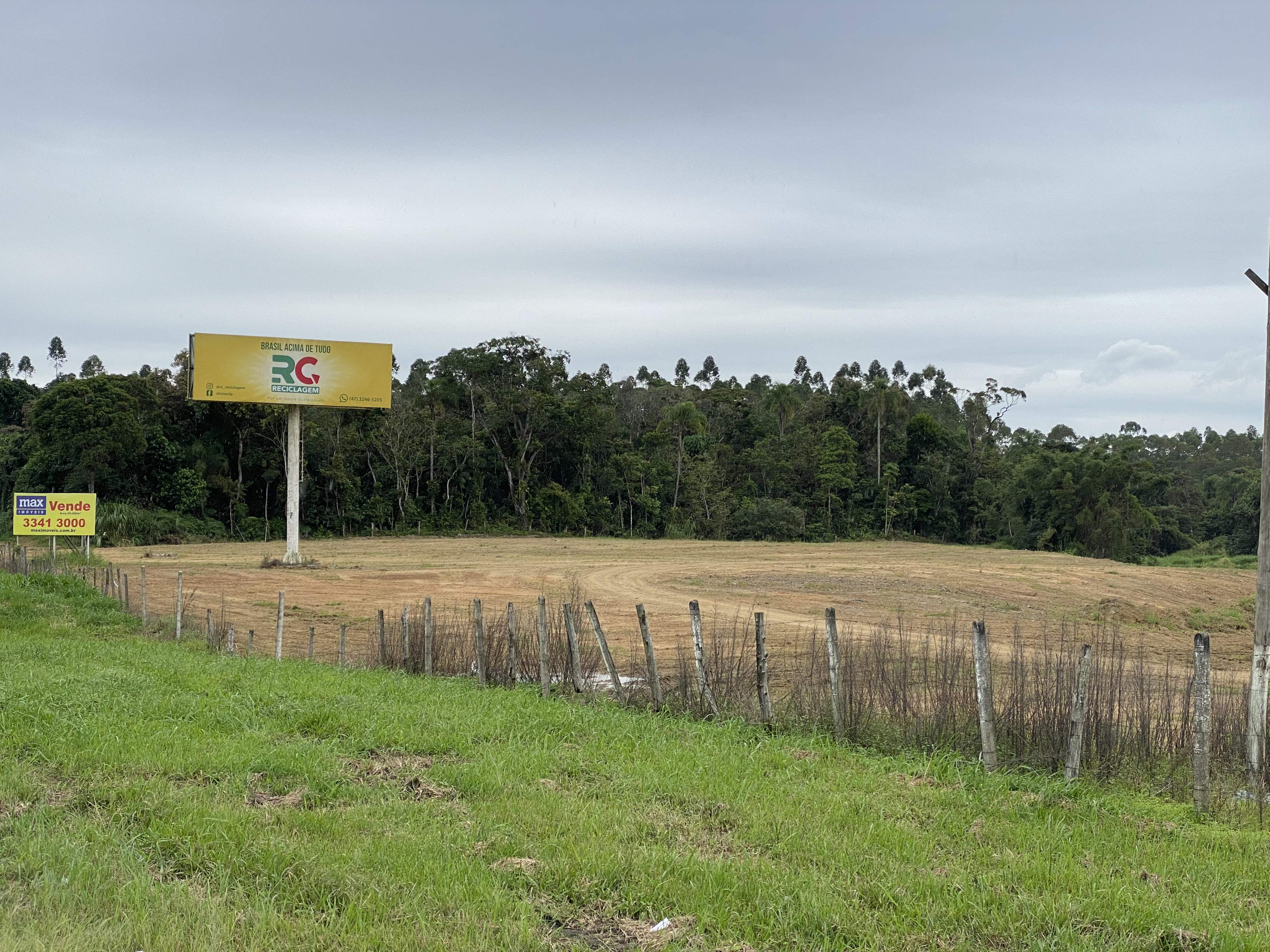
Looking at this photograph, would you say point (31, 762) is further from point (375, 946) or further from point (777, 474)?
point (777, 474)

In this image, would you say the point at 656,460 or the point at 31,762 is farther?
the point at 656,460

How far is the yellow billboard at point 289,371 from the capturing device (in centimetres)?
3781

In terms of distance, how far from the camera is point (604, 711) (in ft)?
33.7

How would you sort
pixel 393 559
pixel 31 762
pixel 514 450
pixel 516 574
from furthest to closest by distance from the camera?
pixel 514 450 < pixel 393 559 < pixel 516 574 < pixel 31 762

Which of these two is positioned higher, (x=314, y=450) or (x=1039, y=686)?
(x=314, y=450)

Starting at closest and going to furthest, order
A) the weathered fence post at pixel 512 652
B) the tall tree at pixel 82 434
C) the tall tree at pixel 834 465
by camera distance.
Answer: the weathered fence post at pixel 512 652 → the tall tree at pixel 82 434 → the tall tree at pixel 834 465

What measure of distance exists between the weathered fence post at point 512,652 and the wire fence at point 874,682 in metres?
0.03

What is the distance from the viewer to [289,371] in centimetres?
3891

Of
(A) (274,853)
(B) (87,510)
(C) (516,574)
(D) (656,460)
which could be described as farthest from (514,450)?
(A) (274,853)

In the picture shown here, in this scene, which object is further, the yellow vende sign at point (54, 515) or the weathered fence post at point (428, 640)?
the yellow vende sign at point (54, 515)

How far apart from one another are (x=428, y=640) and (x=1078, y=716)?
875 cm

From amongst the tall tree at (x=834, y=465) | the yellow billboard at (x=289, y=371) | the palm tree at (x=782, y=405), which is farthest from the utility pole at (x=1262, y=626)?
the palm tree at (x=782, y=405)

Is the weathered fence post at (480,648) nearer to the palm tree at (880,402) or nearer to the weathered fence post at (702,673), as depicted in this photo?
the weathered fence post at (702,673)

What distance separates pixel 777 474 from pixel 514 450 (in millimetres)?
19955
